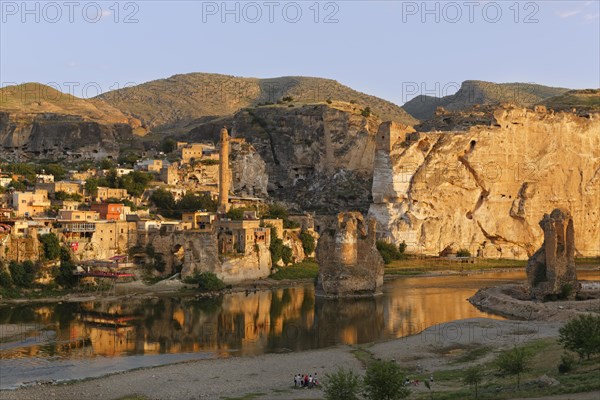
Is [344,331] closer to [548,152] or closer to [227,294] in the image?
[227,294]

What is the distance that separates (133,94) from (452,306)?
13321cm

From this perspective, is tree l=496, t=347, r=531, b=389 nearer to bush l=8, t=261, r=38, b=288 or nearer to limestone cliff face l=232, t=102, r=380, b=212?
bush l=8, t=261, r=38, b=288

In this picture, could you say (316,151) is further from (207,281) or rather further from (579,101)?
(207,281)

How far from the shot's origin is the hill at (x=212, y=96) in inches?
6088

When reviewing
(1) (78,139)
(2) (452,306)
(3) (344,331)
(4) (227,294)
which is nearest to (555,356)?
(3) (344,331)

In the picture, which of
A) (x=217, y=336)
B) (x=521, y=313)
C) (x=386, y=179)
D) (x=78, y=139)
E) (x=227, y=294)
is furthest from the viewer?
(x=78, y=139)

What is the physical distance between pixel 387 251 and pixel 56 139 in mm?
41448

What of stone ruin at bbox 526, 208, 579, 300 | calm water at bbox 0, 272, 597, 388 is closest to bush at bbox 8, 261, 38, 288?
calm water at bbox 0, 272, 597, 388

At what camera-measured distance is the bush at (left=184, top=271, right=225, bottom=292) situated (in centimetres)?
5222

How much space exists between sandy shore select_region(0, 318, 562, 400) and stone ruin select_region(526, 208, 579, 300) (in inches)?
232

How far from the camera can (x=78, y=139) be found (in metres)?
92.6

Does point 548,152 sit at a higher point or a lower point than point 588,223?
higher

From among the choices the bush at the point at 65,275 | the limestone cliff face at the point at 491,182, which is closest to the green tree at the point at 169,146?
the limestone cliff face at the point at 491,182

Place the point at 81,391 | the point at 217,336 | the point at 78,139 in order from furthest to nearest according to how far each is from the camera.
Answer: the point at 78,139
the point at 217,336
the point at 81,391
